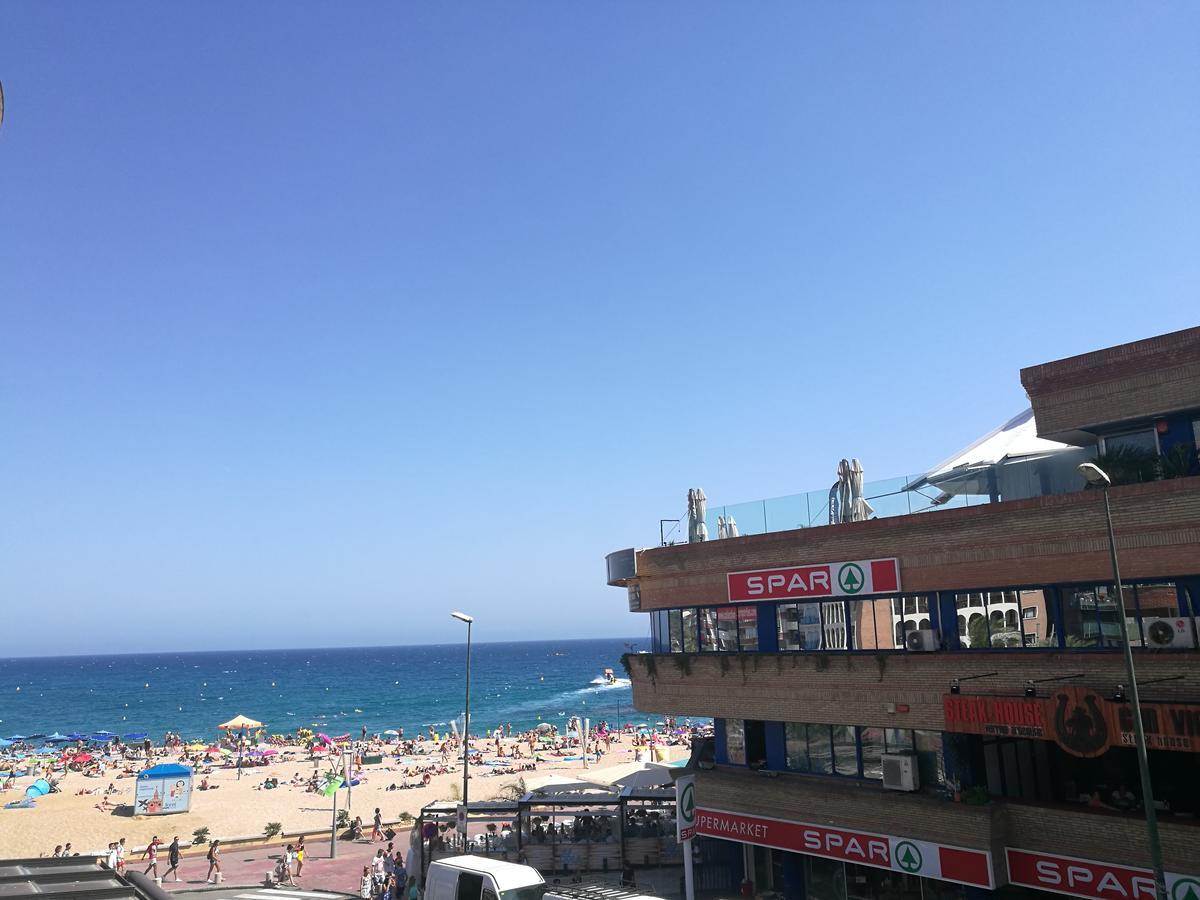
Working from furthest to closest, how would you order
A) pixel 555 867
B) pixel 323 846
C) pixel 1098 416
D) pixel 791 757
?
1. pixel 323 846
2. pixel 555 867
3. pixel 791 757
4. pixel 1098 416


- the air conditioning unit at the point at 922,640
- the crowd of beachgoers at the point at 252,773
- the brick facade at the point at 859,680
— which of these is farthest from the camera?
the crowd of beachgoers at the point at 252,773

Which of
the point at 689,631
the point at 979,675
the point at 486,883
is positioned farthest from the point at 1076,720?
the point at 486,883

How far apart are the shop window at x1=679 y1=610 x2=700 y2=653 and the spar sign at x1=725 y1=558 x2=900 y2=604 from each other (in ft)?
7.02

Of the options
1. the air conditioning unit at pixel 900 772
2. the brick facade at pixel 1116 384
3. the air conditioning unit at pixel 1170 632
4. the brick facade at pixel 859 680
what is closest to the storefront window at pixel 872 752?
the air conditioning unit at pixel 900 772

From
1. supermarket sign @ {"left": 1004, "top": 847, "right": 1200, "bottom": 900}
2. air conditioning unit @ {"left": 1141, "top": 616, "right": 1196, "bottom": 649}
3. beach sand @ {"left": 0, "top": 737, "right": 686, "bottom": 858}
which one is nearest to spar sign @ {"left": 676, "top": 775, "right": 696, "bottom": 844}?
supermarket sign @ {"left": 1004, "top": 847, "right": 1200, "bottom": 900}

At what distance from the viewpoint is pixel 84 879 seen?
7.66m

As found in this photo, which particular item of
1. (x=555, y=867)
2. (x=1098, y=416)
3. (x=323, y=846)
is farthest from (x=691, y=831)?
(x=323, y=846)

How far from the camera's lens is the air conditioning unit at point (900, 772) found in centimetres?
2364

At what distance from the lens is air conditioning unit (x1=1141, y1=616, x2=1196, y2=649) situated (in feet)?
64.9

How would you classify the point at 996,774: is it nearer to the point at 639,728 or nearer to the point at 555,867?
the point at 555,867

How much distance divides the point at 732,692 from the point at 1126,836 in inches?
420

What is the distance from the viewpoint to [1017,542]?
22047mm

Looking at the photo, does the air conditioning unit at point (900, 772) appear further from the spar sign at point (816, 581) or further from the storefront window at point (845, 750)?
the spar sign at point (816, 581)

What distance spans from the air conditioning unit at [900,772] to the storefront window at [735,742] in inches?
208
